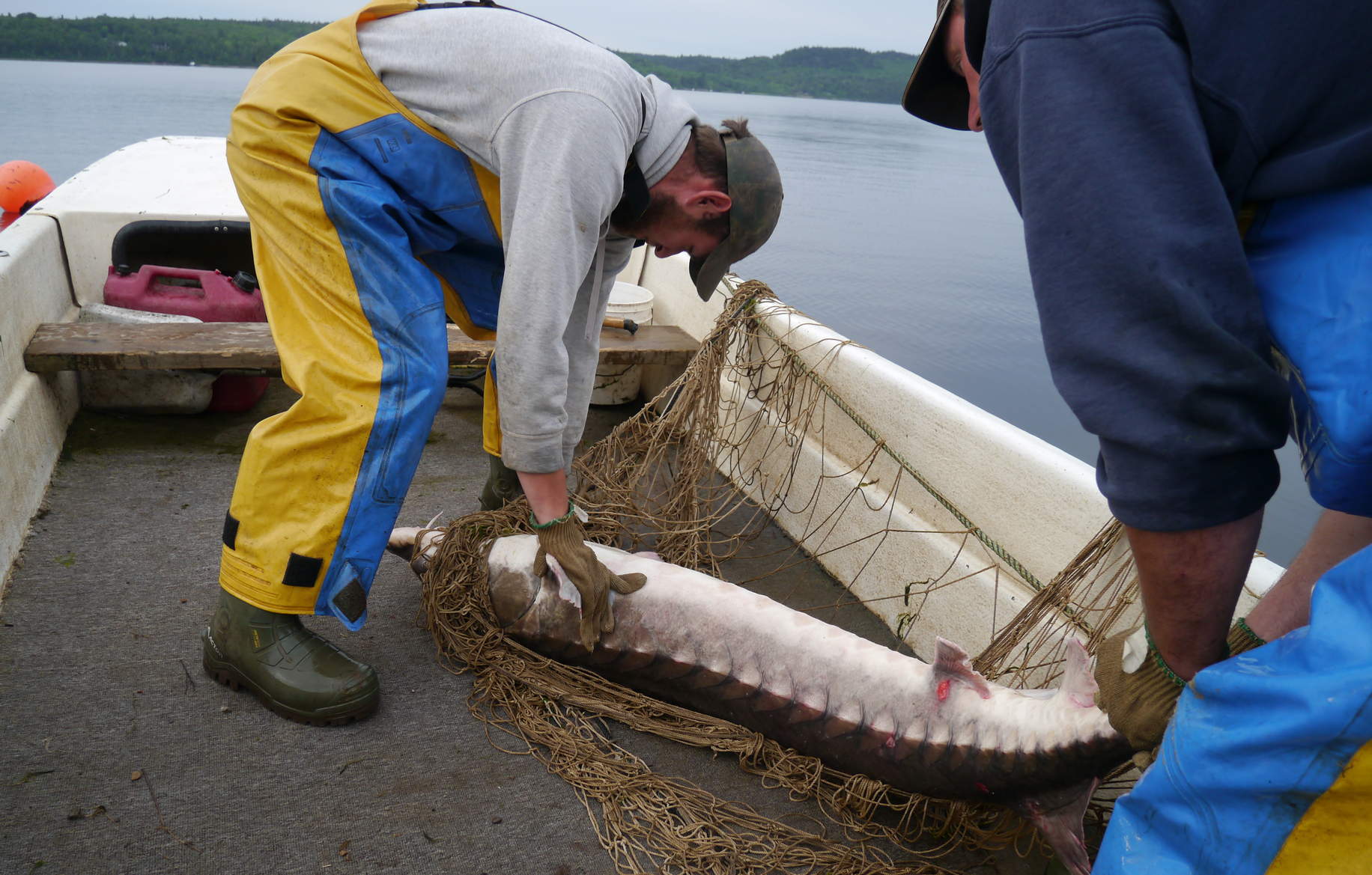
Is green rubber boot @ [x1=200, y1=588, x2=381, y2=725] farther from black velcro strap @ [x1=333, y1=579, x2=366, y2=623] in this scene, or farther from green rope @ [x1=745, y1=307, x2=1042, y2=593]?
green rope @ [x1=745, y1=307, x2=1042, y2=593]

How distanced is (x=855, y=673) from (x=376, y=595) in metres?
1.47

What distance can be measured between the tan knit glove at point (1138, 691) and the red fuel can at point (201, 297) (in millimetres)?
3395

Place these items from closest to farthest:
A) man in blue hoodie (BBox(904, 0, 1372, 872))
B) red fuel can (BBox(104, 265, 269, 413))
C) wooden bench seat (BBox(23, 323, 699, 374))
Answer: man in blue hoodie (BBox(904, 0, 1372, 872)) < wooden bench seat (BBox(23, 323, 699, 374)) < red fuel can (BBox(104, 265, 269, 413))

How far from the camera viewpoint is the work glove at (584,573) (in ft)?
6.89

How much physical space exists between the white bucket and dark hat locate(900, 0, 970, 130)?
255 centimetres

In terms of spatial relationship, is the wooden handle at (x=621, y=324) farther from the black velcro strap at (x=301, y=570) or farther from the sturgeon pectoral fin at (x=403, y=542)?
the black velcro strap at (x=301, y=570)

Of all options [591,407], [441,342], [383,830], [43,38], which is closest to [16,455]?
[441,342]

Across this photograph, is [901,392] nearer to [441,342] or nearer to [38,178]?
[441,342]

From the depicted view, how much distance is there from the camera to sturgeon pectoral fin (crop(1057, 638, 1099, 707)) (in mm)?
1758

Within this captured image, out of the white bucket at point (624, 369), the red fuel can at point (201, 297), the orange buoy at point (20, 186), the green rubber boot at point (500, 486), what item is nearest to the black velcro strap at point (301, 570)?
the green rubber boot at point (500, 486)

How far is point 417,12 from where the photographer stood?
6.46 ft

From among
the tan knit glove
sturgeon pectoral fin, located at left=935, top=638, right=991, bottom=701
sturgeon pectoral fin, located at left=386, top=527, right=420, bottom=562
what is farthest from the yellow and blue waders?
the tan knit glove

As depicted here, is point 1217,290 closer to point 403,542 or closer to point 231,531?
point 231,531

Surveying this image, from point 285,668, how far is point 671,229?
55.2 inches
